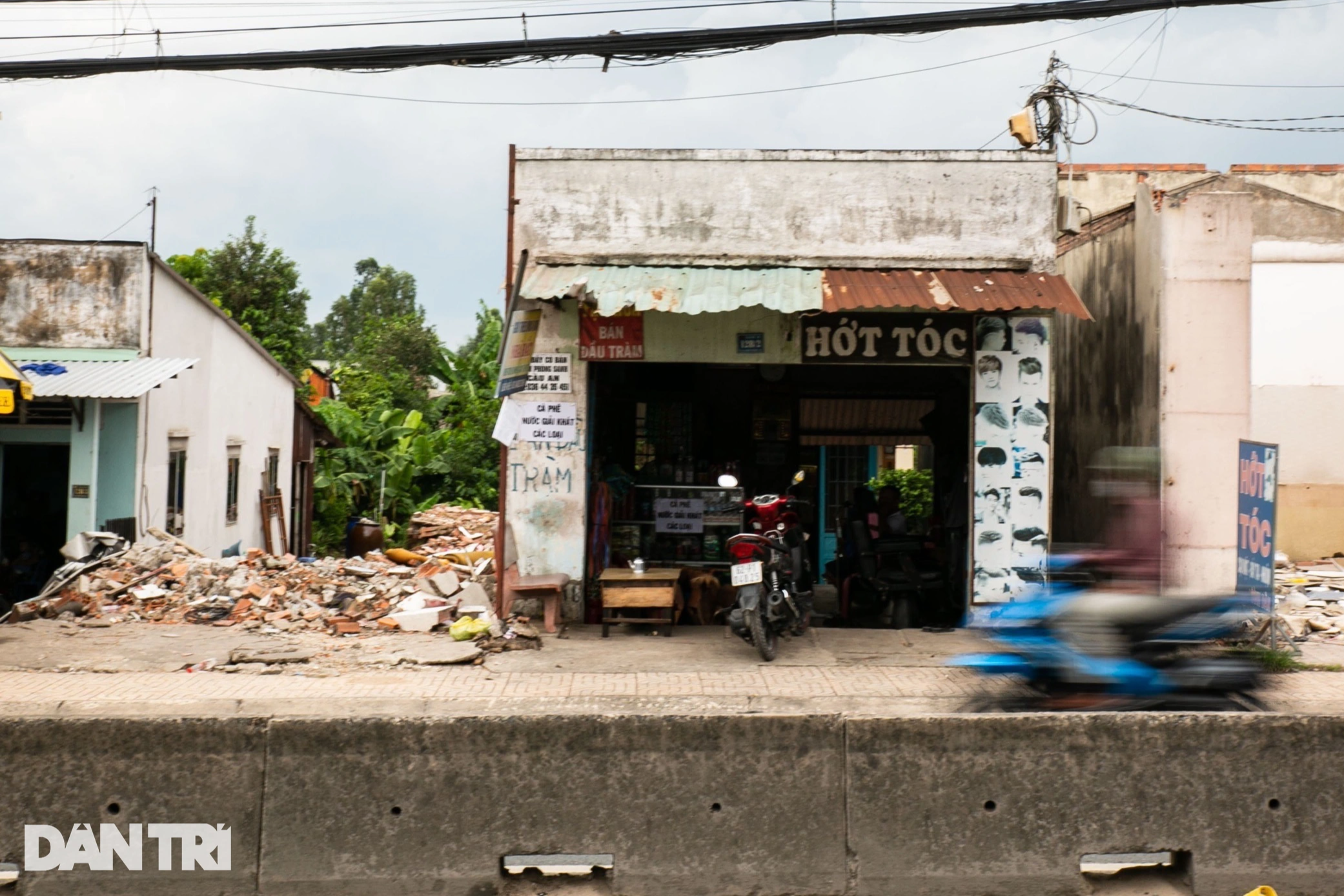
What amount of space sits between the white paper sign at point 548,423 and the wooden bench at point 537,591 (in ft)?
3.92

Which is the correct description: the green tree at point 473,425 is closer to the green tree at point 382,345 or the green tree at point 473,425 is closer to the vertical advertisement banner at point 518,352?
the green tree at point 382,345

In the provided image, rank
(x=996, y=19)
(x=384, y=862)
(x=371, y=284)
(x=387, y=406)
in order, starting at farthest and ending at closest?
(x=371, y=284) < (x=387, y=406) < (x=996, y=19) < (x=384, y=862)

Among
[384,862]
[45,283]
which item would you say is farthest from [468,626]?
[45,283]

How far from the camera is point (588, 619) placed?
10.7m

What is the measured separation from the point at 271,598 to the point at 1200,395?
898 cm

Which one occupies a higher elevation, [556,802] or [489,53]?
[489,53]

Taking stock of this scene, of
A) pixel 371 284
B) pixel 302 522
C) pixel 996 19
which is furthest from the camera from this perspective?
pixel 371 284

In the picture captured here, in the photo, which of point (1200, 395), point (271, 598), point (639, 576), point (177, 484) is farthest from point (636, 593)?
point (177, 484)

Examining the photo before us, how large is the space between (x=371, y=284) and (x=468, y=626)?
200 ft

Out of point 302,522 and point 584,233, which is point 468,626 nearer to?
point 584,233

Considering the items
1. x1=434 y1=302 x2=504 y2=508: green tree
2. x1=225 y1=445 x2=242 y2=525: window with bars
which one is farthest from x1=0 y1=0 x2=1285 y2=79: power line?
x1=434 y1=302 x2=504 y2=508: green tree

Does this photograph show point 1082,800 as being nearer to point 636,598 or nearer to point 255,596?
point 636,598

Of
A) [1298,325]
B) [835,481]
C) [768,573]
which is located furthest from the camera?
[835,481]

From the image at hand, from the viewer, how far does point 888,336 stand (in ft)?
33.9
